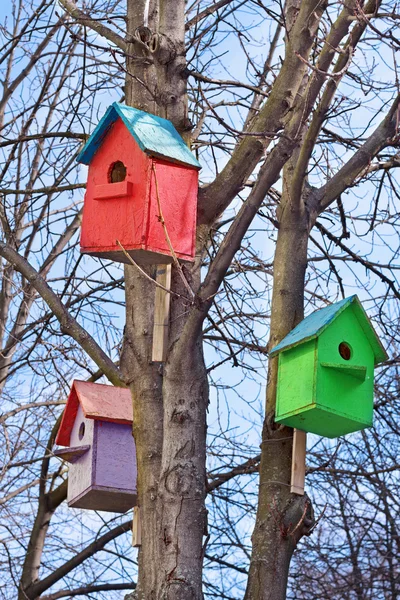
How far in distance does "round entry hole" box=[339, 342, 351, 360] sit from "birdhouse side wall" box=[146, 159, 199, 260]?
28.7 inches

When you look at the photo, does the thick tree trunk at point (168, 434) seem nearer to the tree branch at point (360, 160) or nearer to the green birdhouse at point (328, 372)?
the green birdhouse at point (328, 372)

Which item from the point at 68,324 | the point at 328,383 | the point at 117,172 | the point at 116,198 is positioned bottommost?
the point at 328,383

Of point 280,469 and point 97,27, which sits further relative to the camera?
point 97,27

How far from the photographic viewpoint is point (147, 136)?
372 cm

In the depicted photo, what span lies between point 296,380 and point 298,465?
332mm

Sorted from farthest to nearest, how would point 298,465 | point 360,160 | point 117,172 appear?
point 360,160 → point 117,172 → point 298,465

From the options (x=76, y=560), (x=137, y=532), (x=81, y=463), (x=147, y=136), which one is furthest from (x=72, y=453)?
(x=76, y=560)

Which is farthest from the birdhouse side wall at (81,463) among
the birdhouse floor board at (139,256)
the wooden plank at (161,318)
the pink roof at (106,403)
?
the birdhouse floor board at (139,256)

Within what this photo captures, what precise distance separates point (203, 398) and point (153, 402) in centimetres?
35

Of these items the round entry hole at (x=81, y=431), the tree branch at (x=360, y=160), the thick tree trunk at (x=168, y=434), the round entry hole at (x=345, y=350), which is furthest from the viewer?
the round entry hole at (x=81, y=431)

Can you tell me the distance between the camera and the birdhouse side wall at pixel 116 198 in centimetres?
358

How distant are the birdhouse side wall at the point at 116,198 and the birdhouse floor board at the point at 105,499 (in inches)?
44.1

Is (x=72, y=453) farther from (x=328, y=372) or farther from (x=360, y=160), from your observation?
(x=360, y=160)

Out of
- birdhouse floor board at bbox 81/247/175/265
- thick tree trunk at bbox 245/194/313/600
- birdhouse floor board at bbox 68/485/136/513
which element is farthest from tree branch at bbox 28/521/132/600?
birdhouse floor board at bbox 81/247/175/265
